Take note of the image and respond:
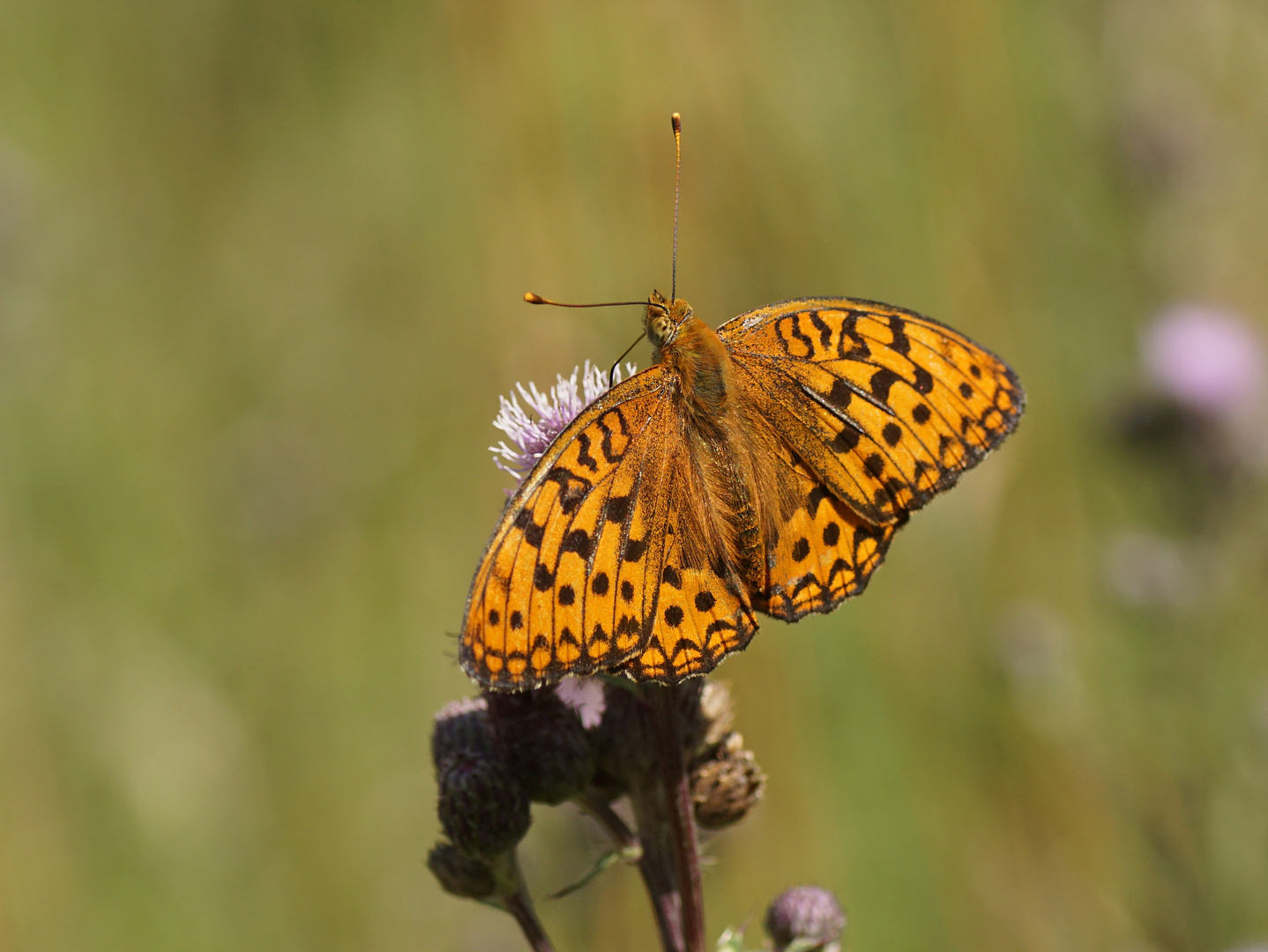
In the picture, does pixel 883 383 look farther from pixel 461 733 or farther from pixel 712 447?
pixel 461 733

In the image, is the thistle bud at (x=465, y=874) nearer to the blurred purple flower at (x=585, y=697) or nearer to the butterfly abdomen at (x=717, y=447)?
the blurred purple flower at (x=585, y=697)

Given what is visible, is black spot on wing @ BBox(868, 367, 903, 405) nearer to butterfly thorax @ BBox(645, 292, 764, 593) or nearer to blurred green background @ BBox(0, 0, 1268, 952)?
butterfly thorax @ BBox(645, 292, 764, 593)

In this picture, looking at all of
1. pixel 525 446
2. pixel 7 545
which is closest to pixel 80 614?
pixel 7 545

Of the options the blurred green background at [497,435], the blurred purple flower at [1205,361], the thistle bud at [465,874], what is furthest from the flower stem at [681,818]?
the blurred purple flower at [1205,361]

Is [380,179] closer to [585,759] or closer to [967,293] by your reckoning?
[967,293]

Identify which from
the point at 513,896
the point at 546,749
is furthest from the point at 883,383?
the point at 513,896
